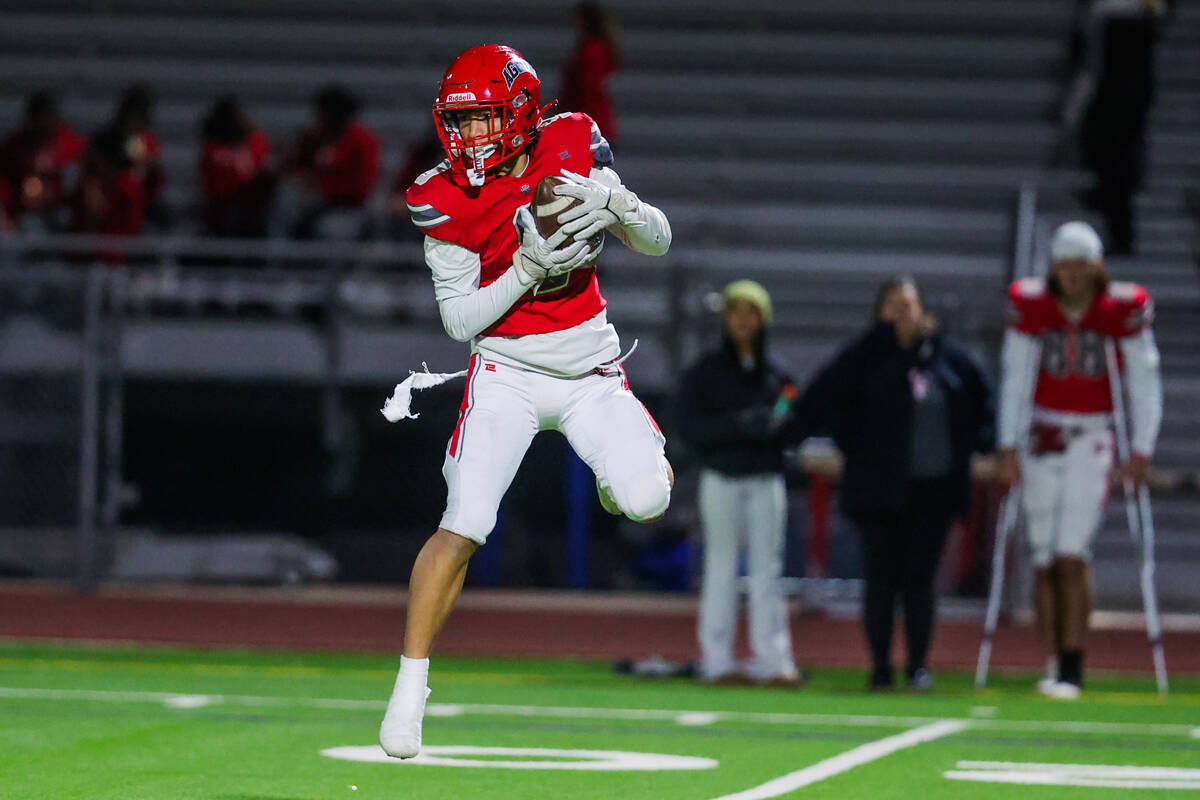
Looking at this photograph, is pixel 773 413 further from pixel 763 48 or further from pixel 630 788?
pixel 763 48

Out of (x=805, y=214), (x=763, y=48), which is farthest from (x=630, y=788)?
(x=763, y=48)

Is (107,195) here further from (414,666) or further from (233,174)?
(414,666)

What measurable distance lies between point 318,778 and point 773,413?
4075 mm

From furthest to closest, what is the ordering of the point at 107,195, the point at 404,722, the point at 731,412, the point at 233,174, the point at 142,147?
1. the point at 233,174
2. the point at 142,147
3. the point at 107,195
4. the point at 731,412
5. the point at 404,722

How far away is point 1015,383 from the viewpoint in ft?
29.0

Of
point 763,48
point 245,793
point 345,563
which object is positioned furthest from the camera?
point 763,48

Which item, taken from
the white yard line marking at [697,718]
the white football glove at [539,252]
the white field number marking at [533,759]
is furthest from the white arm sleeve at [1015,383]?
the white football glove at [539,252]

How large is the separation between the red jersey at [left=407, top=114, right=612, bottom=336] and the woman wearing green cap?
12.2 feet

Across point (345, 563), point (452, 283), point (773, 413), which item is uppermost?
point (452, 283)

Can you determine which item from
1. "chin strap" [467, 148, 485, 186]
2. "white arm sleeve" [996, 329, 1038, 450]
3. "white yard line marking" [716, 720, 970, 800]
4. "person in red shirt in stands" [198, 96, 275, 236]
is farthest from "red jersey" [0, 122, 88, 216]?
"chin strap" [467, 148, 485, 186]

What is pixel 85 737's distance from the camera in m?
6.30

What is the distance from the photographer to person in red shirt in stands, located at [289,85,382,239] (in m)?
12.7

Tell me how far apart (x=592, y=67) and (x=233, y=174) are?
2686 millimetres

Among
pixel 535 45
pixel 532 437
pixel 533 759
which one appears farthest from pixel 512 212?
pixel 535 45
